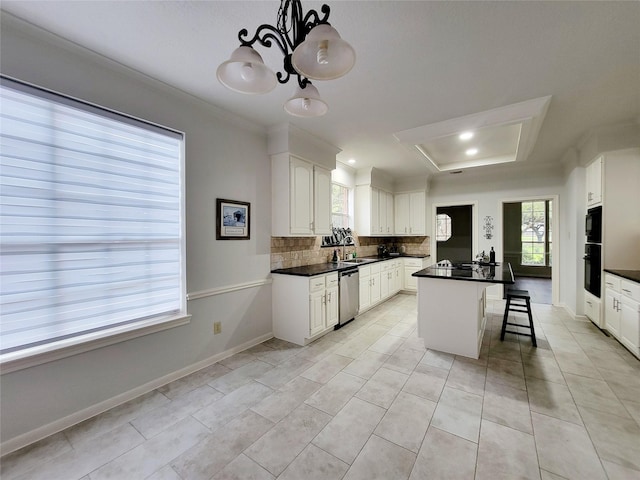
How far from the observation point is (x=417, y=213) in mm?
6195

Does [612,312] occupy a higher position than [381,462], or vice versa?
[612,312]

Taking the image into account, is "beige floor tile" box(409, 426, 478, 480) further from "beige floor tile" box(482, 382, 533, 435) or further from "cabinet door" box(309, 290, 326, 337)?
"cabinet door" box(309, 290, 326, 337)

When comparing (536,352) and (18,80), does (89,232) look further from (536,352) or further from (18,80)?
(536,352)

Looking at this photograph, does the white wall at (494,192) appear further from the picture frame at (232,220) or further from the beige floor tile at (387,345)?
the picture frame at (232,220)

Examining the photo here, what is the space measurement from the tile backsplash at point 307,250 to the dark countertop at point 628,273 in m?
3.16

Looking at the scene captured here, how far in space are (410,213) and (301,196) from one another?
360cm

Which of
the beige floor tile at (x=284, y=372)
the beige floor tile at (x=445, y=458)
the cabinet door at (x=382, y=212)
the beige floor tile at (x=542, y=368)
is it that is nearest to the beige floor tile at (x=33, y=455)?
the beige floor tile at (x=284, y=372)

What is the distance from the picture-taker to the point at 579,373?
254 cm

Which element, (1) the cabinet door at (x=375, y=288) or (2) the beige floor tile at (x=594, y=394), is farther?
(1) the cabinet door at (x=375, y=288)

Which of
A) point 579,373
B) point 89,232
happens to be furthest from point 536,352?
point 89,232

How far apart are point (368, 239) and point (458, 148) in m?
2.56

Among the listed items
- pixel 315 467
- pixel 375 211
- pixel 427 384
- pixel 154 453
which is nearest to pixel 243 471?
pixel 315 467

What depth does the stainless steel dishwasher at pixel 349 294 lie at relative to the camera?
382 centimetres

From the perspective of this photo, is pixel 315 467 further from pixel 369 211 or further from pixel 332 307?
pixel 369 211
